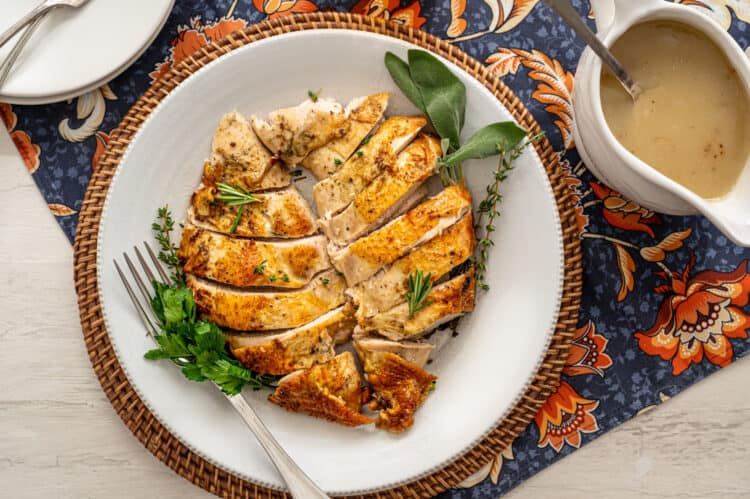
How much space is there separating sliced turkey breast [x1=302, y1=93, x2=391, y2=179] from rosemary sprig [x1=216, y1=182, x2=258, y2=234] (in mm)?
276

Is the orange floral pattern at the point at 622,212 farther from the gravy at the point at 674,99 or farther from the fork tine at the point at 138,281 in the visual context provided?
the fork tine at the point at 138,281

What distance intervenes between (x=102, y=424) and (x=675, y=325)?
7.68 feet

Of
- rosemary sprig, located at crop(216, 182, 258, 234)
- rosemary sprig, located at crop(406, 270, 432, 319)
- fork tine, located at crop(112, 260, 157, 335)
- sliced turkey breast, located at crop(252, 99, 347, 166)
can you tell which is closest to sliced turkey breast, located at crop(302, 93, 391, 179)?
sliced turkey breast, located at crop(252, 99, 347, 166)

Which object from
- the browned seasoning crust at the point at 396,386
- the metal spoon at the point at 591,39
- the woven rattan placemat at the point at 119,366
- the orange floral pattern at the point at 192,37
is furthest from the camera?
the orange floral pattern at the point at 192,37

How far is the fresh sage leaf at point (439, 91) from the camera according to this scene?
2322mm

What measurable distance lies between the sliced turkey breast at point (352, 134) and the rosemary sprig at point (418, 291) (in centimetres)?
51

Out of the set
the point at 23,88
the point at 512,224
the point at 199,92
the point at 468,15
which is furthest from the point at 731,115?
the point at 23,88

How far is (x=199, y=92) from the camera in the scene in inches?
95.6

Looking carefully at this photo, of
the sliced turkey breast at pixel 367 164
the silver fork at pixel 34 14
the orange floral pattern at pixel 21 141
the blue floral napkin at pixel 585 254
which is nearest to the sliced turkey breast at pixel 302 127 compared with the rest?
the sliced turkey breast at pixel 367 164

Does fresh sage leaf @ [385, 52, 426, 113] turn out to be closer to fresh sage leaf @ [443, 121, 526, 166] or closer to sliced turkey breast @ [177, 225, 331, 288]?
fresh sage leaf @ [443, 121, 526, 166]

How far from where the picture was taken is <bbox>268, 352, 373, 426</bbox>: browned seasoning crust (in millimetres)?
2352

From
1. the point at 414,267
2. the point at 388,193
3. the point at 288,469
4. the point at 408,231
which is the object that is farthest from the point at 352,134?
the point at 288,469

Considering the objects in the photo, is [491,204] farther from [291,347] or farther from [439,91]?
[291,347]

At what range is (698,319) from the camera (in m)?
2.59
